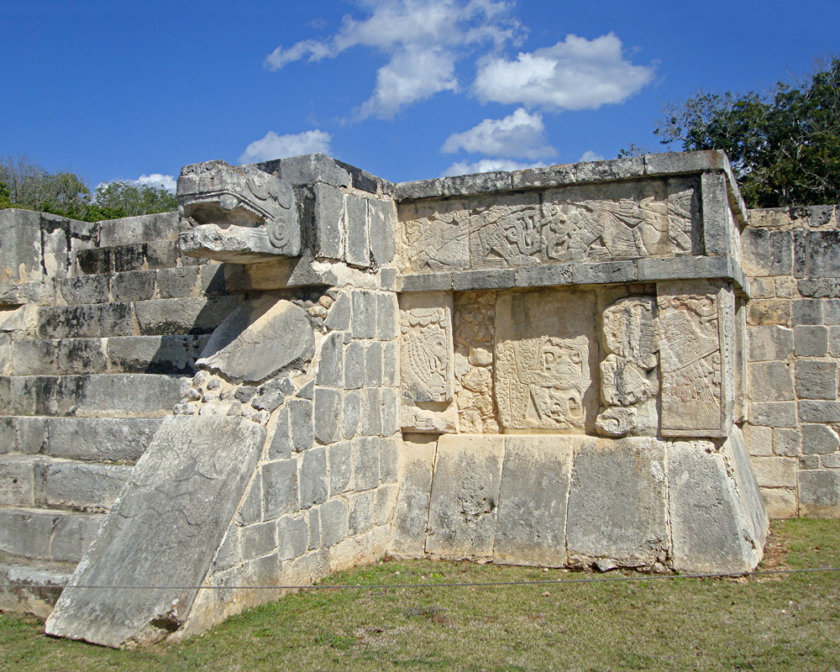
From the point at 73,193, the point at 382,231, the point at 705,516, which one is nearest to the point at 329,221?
the point at 382,231

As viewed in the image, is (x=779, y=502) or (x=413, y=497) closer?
(x=413, y=497)

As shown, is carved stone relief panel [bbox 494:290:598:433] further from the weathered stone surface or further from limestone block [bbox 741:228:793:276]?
limestone block [bbox 741:228:793:276]

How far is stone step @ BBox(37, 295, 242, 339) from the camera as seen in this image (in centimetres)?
551

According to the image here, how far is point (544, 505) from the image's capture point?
16.9 feet

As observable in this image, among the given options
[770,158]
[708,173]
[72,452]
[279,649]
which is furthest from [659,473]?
[770,158]

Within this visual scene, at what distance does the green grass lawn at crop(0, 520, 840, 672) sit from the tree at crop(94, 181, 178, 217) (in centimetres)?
2293

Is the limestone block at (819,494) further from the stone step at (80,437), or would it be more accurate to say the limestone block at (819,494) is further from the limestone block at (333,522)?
the stone step at (80,437)

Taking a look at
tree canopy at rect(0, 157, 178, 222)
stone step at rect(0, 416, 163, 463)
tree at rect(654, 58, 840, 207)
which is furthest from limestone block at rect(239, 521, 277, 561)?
tree canopy at rect(0, 157, 178, 222)

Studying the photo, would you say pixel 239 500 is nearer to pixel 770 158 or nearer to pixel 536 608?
pixel 536 608

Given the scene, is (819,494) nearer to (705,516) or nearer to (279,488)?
(705,516)

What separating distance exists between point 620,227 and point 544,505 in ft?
6.19

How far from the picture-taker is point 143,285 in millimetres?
5945

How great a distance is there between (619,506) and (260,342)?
246cm

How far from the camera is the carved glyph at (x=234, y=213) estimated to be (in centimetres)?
421
